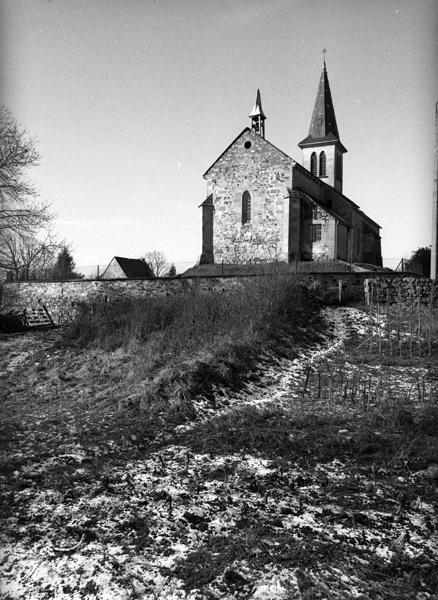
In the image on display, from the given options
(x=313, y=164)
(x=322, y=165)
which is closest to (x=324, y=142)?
(x=322, y=165)

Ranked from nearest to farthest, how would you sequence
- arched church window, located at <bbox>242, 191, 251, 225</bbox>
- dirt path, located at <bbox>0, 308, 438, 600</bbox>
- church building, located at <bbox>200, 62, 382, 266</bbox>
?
dirt path, located at <bbox>0, 308, 438, 600</bbox> < church building, located at <bbox>200, 62, 382, 266</bbox> < arched church window, located at <bbox>242, 191, 251, 225</bbox>

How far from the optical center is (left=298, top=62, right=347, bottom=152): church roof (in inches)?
1603

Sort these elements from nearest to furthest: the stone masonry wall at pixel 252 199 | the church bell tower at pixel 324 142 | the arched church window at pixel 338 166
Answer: the stone masonry wall at pixel 252 199
the church bell tower at pixel 324 142
the arched church window at pixel 338 166

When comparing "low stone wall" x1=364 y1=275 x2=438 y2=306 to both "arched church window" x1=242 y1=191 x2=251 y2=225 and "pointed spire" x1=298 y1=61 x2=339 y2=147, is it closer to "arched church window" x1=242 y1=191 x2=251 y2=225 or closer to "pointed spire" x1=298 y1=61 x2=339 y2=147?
"arched church window" x1=242 y1=191 x2=251 y2=225

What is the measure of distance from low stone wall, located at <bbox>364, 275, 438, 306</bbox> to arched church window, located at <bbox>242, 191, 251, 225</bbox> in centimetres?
1398

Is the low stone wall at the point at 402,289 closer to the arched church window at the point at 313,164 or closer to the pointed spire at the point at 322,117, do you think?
the arched church window at the point at 313,164

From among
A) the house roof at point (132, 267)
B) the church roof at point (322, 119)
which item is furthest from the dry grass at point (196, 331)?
the church roof at point (322, 119)

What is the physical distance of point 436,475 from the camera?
5211 mm

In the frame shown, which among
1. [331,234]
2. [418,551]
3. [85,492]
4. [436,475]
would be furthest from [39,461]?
[331,234]

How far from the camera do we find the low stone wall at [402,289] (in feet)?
51.8

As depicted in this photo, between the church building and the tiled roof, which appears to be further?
the tiled roof

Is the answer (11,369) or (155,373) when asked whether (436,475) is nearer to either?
(155,373)

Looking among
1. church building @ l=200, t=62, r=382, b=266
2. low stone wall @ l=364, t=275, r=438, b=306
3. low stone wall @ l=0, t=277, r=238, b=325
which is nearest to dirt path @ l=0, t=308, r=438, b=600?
low stone wall @ l=364, t=275, r=438, b=306

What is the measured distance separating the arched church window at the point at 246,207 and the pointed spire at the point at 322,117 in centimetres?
1489
